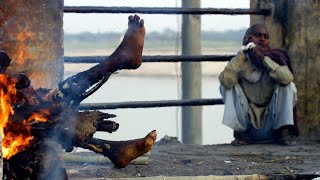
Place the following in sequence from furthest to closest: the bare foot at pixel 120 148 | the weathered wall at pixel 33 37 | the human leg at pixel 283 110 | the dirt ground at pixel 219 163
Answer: the human leg at pixel 283 110
the dirt ground at pixel 219 163
the weathered wall at pixel 33 37
the bare foot at pixel 120 148

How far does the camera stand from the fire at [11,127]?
4.07 m

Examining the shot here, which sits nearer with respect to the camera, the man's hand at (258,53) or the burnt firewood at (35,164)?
the burnt firewood at (35,164)

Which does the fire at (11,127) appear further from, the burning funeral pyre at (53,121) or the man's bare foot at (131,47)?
the man's bare foot at (131,47)

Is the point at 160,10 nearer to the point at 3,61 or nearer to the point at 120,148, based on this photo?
the point at 120,148

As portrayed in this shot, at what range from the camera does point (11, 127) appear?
4.11 metres

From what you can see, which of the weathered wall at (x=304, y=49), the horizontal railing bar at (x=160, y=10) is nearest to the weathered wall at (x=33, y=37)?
the horizontal railing bar at (x=160, y=10)

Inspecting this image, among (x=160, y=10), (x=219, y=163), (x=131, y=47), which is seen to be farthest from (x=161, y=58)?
(x=131, y=47)

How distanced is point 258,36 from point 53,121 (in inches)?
142

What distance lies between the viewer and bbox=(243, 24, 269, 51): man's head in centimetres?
737

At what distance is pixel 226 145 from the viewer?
7.45 metres

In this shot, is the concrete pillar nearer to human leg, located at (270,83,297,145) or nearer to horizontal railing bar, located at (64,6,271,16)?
horizontal railing bar, located at (64,6,271,16)

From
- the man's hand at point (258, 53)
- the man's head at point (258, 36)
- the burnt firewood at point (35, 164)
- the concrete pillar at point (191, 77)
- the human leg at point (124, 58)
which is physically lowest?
the concrete pillar at point (191, 77)

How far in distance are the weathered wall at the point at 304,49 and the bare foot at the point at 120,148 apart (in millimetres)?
3667

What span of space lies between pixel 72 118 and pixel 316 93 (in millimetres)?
4075
